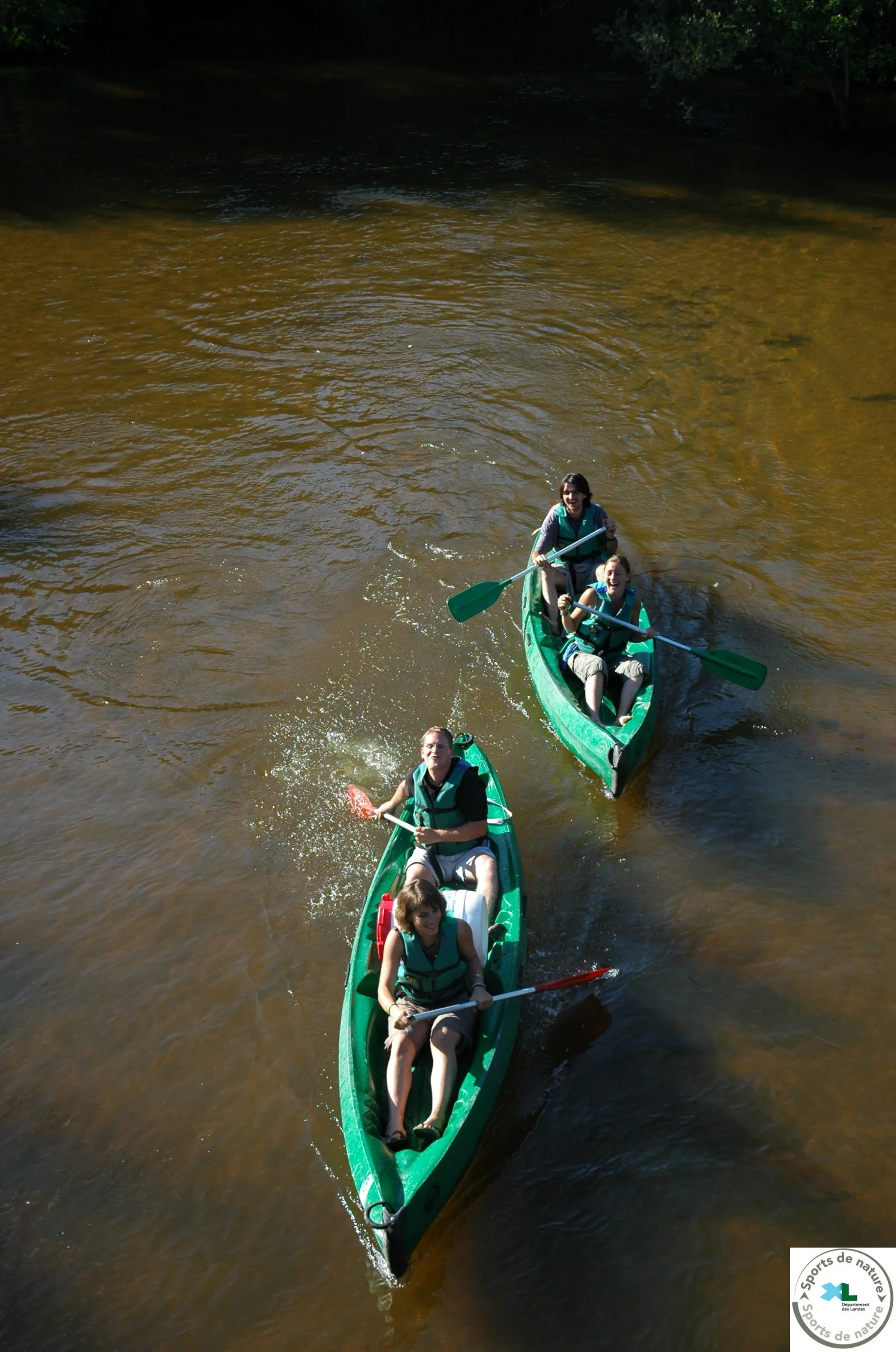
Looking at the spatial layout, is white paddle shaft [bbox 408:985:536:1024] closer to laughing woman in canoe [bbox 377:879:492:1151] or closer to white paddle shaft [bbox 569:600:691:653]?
laughing woman in canoe [bbox 377:879:492:1151]

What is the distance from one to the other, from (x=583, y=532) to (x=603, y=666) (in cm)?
149

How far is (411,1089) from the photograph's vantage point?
18.6 feet

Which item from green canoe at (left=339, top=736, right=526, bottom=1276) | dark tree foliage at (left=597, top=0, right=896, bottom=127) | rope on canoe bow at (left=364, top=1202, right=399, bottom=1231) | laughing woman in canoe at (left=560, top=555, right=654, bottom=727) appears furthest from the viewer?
dark tree foliage at (left=597, top=0, right=896, bottom=127)

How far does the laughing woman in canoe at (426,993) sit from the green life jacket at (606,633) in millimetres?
3101

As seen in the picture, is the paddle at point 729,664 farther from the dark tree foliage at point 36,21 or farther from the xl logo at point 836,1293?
the dark tree foliage at point 36,21

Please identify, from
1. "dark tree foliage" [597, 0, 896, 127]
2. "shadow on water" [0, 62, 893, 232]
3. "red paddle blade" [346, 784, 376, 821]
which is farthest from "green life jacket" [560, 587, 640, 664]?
"dark tree foliage" [597, 0, 896, 127]

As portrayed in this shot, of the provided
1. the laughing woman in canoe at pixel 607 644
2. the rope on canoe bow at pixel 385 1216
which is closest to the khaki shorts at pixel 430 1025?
the rope on canoe bow at pixel 385 1216

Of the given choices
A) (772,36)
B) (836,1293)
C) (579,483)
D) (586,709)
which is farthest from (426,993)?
(772,36)

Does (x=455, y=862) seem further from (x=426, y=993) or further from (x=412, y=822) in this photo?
(x=426, y=993)

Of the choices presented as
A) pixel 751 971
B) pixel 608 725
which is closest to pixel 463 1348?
pixel 751 971

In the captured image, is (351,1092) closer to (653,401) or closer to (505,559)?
(505,559)

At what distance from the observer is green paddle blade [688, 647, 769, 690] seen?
320 inches

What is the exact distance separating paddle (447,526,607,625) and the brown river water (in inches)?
17.2

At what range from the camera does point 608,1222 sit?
541 cm
